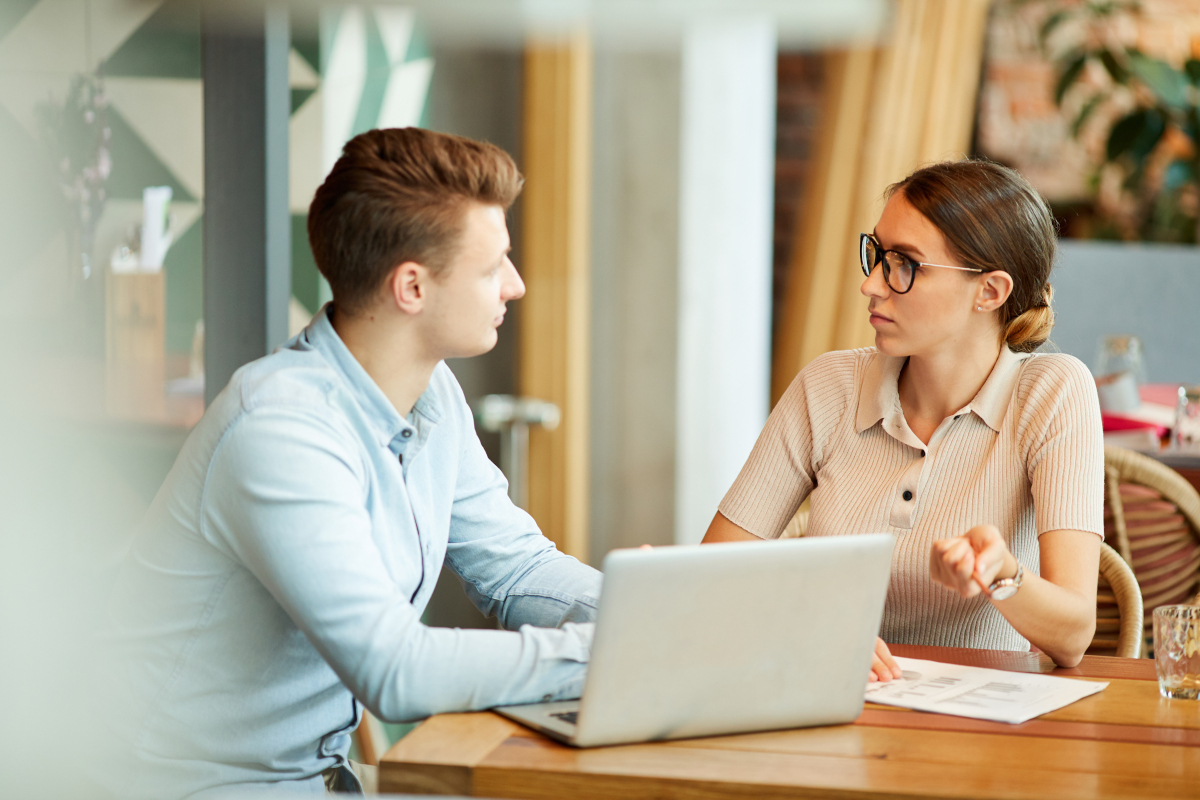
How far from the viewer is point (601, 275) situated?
3.63m

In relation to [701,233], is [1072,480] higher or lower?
lower

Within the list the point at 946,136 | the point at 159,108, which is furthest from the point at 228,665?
the point at 946,136

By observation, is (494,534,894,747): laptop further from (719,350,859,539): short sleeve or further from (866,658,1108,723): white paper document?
(719,350,859,539): short sleeve

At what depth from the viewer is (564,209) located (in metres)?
3.30

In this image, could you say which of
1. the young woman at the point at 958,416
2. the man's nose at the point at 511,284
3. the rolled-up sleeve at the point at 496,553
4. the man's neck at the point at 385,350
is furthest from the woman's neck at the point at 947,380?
the man's neck at the point at 385,350

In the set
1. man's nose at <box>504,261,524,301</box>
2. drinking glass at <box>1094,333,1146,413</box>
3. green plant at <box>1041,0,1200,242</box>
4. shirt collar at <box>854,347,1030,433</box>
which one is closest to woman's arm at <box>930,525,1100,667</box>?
shirt collar at <box>854,347,1030,433</box>

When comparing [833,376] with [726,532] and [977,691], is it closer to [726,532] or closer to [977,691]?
[726,532]

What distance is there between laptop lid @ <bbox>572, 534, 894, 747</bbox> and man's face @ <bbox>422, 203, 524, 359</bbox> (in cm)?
43

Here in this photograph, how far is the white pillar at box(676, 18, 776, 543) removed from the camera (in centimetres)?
371

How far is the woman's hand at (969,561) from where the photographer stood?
1256mm

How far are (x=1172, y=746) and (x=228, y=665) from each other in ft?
3.07

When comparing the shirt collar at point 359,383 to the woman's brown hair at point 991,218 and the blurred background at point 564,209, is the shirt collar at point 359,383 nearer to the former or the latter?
the blurred background at point 564,209

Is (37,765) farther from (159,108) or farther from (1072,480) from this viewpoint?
(1072,480)

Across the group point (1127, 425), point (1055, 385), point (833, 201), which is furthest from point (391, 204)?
point (833, 201)
